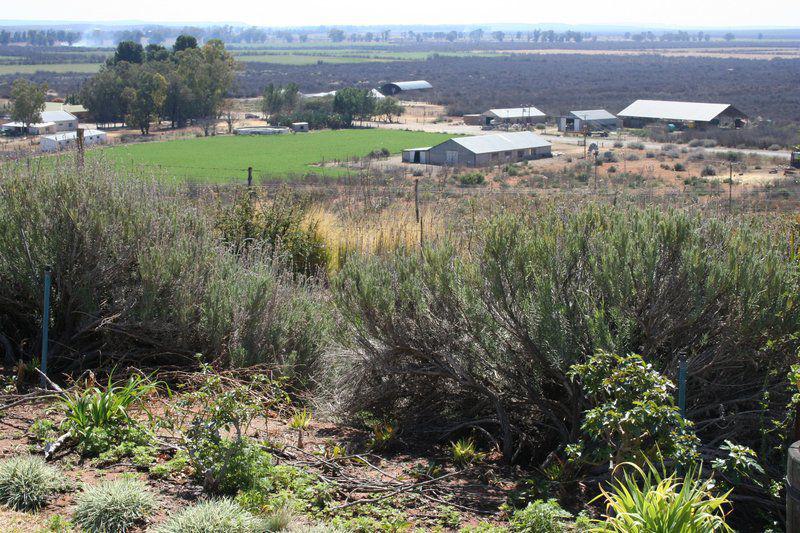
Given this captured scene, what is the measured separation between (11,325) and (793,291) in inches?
270

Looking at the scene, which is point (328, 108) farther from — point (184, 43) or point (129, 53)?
point (129, 53)

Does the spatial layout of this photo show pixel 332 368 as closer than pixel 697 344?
No

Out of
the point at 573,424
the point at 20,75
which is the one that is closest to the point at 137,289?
the point at 573,424

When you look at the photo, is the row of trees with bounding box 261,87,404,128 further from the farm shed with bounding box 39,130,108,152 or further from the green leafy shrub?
the green leafy shrub

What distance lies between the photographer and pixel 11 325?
850cm

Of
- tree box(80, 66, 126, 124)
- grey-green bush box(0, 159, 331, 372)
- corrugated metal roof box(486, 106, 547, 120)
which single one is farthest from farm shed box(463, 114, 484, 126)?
grey-green bush box(0, 159, 331, 372)

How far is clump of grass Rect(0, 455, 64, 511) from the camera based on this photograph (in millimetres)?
5062

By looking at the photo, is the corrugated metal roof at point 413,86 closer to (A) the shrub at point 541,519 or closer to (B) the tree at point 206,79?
(B) the tree at point 206,79

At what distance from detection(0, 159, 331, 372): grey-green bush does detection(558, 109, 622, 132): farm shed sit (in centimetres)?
8081

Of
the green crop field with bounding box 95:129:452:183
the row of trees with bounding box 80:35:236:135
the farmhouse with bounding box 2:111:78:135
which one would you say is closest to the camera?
the green crop field with bounding box 95:129:452:183

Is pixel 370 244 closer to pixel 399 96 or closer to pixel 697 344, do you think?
pixel 697 344

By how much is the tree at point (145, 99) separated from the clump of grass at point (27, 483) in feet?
280

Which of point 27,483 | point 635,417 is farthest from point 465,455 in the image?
point 27,483

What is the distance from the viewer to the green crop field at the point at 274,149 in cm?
5800
